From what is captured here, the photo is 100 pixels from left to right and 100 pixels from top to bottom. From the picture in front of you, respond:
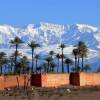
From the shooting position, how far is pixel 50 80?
222 ft

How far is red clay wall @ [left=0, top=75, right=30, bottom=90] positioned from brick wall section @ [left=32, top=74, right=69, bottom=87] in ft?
3.66

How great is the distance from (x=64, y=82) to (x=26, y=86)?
799cm

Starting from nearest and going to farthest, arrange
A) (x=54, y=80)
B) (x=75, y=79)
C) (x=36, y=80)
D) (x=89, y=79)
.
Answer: (x=36, y=80) → (x=54, y=80) → (x=75, y=79) → (x=89, y=79)

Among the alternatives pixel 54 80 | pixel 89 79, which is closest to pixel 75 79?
pixel 89 79

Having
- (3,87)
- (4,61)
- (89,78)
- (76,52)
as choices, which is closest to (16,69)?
(4,61)

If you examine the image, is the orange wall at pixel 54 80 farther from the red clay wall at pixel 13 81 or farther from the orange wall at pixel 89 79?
the red clay wall at pixel 13 81

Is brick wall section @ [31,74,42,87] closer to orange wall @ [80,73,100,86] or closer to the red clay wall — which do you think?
the red clay wall

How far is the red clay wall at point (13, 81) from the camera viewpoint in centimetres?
6314

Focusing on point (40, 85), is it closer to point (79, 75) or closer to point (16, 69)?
point (79, 75)

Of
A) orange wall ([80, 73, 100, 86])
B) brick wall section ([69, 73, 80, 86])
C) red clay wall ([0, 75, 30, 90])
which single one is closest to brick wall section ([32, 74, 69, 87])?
brick wall section ([69, 73, 80, 86])

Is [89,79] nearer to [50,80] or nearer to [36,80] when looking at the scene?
[50,80]

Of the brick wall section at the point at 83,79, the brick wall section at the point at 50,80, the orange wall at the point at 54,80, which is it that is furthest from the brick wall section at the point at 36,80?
the brick wall section at the point at 83,79

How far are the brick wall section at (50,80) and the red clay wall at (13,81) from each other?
43.9 inches

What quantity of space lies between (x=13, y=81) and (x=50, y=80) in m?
5.24
